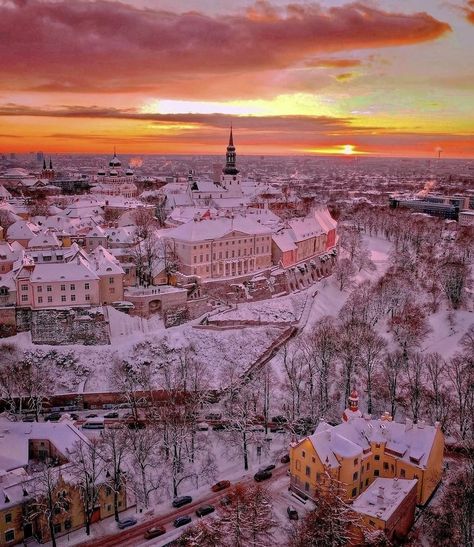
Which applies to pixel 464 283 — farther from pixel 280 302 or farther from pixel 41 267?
pixel 41 267

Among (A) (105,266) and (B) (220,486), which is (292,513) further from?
(A) (105,266)

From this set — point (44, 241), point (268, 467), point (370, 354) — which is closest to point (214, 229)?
point (44, 241)

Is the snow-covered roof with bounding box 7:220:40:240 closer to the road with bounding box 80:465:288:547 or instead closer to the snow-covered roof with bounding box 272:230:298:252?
the snow-covered roof with bounding box 272:230:298:252

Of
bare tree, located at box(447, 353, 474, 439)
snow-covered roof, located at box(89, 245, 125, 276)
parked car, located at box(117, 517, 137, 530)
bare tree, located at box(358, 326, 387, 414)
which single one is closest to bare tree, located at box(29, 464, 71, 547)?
parked car, located at box(117, 517, 137, 530)

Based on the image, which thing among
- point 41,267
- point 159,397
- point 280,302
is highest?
point 41,267

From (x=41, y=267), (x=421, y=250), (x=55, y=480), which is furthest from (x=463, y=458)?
(x=421, y=250)

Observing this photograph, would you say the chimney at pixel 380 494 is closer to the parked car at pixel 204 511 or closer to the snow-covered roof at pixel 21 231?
the parked car at pixel 204 511

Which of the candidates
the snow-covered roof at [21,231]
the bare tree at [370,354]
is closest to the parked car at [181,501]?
the bare tree at [370,354]
